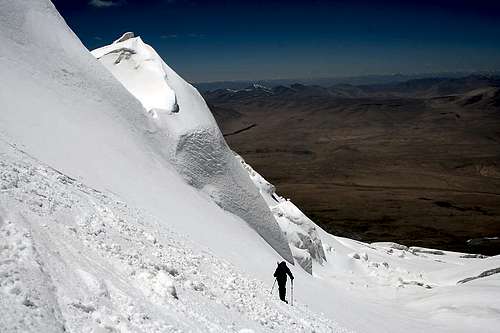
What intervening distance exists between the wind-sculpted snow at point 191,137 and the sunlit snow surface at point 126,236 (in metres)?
0.18

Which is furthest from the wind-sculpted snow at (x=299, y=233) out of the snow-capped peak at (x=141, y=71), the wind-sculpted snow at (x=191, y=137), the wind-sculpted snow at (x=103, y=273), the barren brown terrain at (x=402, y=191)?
the barren brown terrain at (x=402, y=191)

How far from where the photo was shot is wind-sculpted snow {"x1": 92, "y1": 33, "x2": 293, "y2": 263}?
87.3ft

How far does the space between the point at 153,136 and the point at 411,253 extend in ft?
114

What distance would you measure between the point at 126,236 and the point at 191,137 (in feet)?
50.5

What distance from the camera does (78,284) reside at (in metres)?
8.49

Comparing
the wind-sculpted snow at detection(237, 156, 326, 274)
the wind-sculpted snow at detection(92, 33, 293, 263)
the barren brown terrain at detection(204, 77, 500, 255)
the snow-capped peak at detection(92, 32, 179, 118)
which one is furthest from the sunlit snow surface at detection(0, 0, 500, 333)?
the barren brown terrain at detection(204, 77, 500, 255)

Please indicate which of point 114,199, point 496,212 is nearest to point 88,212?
point 114,199

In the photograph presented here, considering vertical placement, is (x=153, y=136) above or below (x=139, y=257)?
above

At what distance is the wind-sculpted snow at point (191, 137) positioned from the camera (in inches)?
1048

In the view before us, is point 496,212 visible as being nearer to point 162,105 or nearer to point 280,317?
point 162,105

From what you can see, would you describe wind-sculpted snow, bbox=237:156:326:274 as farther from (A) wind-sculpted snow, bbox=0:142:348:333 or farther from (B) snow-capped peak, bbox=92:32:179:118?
(A) wind-sculpted snow, bbox=0:142:348:333

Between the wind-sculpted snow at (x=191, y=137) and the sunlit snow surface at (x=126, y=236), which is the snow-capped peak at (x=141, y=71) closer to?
the wind-sculpted snow at (x=191, y=137)

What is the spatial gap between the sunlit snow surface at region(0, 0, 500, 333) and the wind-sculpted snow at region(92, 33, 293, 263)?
7.2 inches

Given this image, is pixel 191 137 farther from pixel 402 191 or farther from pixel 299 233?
pixel 402 191
